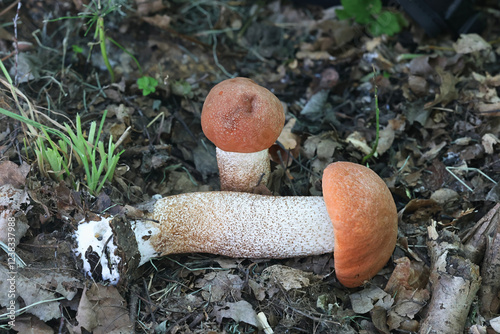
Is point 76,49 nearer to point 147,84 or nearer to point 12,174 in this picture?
point 147,84

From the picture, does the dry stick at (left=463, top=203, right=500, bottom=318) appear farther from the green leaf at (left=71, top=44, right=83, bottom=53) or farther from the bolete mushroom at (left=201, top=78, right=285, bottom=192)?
the green leaf at (left=71, top=44, right=83, bottom=53)

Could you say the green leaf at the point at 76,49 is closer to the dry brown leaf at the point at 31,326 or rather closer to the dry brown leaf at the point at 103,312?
the dry brown leaf at the point at 103,312

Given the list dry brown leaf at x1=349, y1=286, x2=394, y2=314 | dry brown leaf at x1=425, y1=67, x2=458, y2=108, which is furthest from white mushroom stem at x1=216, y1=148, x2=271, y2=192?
dry brown leaf at x1=425, y1=67, x2=458, y2=108

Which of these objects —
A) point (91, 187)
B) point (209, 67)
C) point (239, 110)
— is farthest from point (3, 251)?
point (209, 67)

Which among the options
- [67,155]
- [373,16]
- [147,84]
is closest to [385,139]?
[373,16]

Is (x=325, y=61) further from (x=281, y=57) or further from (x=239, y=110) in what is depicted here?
(x=239, y=110)
